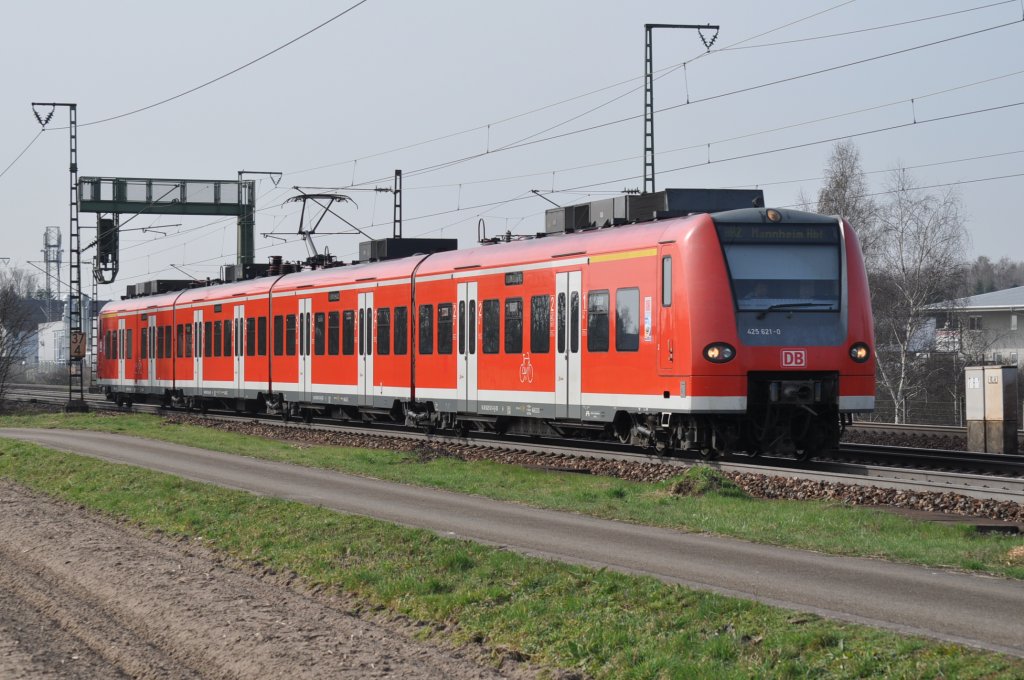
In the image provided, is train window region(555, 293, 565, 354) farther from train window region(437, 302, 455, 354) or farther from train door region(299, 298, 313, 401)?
train door region(299, 298, 313, 401)

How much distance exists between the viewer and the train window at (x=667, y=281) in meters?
19.8

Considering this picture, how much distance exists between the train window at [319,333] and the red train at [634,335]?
798mm

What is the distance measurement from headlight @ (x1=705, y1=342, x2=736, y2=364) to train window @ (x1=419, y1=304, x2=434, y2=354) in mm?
8951

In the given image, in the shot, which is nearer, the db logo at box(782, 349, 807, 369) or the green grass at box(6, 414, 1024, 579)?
the green grass at box(6, 414, 1024, 579)

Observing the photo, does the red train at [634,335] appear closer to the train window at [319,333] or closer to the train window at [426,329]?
the train window at [426,329]

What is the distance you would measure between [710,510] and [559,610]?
18.2 feet

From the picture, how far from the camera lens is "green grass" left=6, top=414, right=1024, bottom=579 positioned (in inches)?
472

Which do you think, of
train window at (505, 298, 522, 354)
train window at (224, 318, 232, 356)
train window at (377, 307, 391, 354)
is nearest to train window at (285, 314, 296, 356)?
train window at (224, 318, 232, 356)

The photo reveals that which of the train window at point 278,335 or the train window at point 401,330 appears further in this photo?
the train window at point 278,335

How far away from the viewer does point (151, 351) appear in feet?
150

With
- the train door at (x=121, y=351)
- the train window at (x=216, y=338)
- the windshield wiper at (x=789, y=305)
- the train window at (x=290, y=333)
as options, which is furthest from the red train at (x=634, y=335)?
the train door at (x=121, y=351)

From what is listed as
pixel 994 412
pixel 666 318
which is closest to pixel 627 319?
pixel 666 318

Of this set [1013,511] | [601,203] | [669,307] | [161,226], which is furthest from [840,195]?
[1013,511]

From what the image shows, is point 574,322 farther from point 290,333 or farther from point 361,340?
point 290,333
